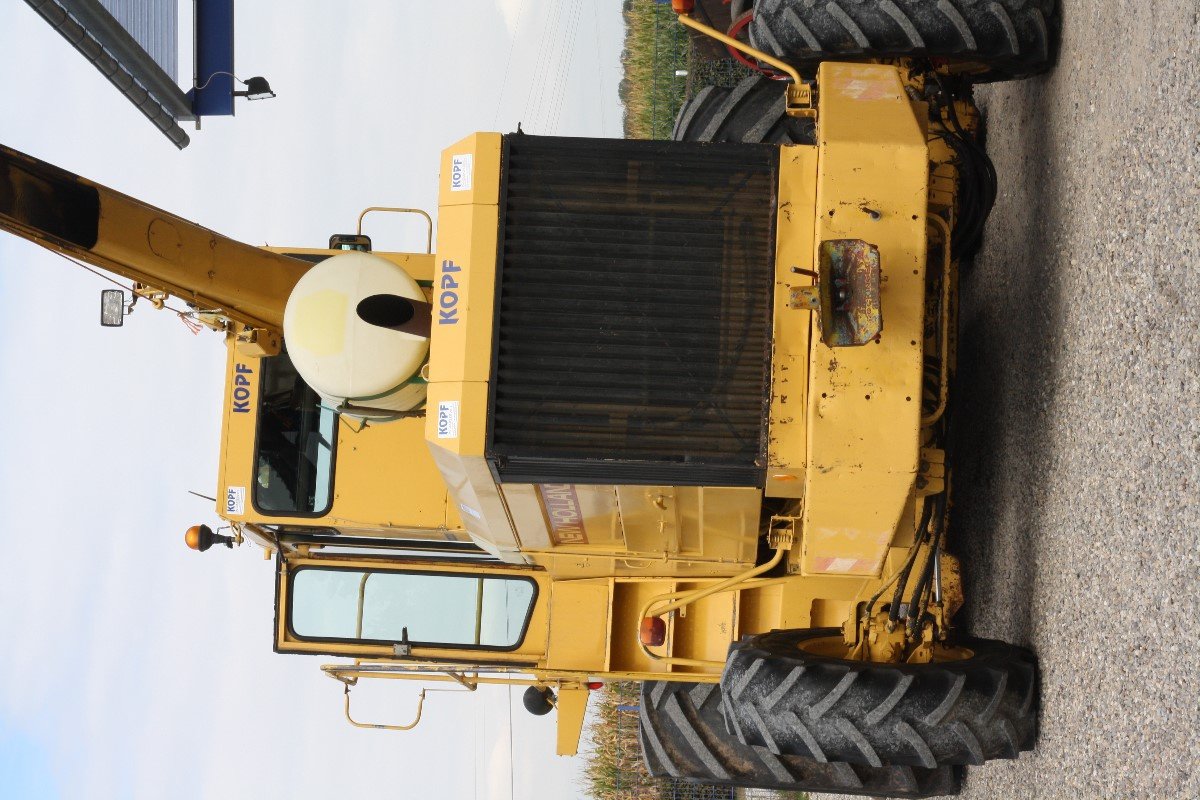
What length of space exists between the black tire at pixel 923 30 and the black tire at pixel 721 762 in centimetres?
323

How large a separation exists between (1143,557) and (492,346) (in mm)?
2406

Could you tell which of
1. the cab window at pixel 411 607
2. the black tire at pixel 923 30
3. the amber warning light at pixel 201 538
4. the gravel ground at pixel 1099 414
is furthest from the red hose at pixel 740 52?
the amber warning light at pixel 201 538

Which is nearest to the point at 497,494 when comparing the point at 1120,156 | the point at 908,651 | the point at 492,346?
the point at 492,346

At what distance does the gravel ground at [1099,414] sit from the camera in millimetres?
3695

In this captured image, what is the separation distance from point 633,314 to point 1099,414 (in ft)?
5.78

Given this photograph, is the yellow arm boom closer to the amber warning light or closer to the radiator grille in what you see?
the amber warning light

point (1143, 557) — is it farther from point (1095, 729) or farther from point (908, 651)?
point (908, 651)

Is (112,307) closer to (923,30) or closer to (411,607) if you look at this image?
(411,607)

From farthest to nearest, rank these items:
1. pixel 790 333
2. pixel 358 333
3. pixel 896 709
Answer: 1. pixel 358 333
2. pixel 896 709
3. pixel 790 333

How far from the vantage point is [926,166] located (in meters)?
4.48

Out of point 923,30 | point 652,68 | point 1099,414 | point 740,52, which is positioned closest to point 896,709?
point 1099,414

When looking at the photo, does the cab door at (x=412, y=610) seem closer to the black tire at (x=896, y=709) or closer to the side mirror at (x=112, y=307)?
the side mirror at (x=112, y=307)

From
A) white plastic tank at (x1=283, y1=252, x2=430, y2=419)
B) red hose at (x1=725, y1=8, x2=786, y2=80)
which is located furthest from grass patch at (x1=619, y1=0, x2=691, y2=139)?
white plastic tank at (x1=283, y1=252, x2=430, y2=419)

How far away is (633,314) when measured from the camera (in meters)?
4.62
